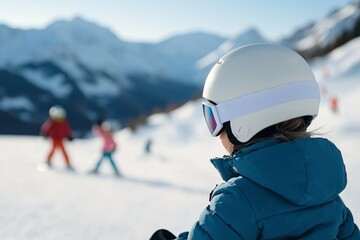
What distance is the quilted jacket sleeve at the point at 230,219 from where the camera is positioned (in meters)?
1.28

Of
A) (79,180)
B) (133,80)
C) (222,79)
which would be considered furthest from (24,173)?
(133,80)

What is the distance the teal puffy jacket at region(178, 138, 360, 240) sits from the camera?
128 cm

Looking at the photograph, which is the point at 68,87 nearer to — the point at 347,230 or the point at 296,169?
the point at 347,230

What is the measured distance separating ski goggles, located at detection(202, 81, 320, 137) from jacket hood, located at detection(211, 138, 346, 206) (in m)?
0.16

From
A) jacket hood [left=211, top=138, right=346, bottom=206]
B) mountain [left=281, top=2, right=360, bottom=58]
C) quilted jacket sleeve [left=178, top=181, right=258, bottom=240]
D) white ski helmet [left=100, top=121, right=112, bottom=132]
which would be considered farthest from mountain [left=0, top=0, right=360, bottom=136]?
quilted jacket sleeve [left=178, top=181, right=258, bottom=240]

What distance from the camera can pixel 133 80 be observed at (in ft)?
653

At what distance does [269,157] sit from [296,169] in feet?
0.32

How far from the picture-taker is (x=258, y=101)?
1.47 m

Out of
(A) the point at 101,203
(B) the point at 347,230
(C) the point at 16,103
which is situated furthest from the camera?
(C) the point at 16,103

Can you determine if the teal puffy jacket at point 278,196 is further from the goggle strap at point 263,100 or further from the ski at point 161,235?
the ski at point 161,235

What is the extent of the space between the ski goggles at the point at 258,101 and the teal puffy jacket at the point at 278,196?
179 mm

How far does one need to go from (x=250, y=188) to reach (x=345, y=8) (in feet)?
737

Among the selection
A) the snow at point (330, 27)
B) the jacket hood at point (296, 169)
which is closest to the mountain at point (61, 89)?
the snow at point (330, 27)

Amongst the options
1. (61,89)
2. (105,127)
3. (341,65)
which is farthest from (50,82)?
(105,127)
